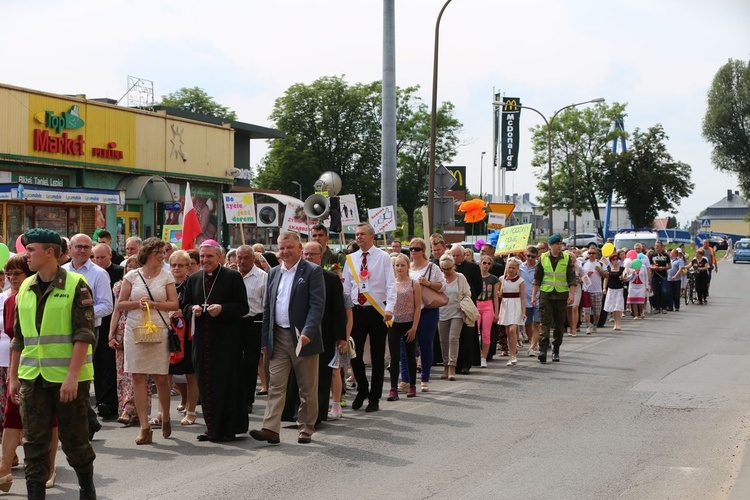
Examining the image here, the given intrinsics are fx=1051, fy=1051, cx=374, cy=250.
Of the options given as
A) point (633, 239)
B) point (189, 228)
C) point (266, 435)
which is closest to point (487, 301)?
point (189, 228)

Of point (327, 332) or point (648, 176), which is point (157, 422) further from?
point (648, 176)

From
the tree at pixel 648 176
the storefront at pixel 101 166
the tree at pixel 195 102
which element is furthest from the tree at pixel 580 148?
the storefront at pixel 101 166

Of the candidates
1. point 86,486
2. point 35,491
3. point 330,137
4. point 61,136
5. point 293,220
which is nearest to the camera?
point 35,491

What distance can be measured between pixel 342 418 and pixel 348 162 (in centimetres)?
6961

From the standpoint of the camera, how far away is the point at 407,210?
284 ft

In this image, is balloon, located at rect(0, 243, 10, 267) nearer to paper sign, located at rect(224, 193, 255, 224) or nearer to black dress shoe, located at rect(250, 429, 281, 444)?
black dress shoe, located at rect(250, 429, 281, 444)

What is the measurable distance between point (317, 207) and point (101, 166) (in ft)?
45.7

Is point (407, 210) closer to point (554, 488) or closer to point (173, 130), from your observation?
point (173, 130)

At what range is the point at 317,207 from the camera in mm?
21078

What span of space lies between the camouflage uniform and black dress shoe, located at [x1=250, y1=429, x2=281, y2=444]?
2494 mm

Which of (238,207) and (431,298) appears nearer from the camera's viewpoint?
(431,298)

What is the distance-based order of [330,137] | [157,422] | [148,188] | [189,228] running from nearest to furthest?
[157,422] → [189,228] → [148,188] → [330,137]

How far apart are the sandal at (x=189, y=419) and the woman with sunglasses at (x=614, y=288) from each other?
48.2 feet

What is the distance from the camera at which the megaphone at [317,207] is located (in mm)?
20703
